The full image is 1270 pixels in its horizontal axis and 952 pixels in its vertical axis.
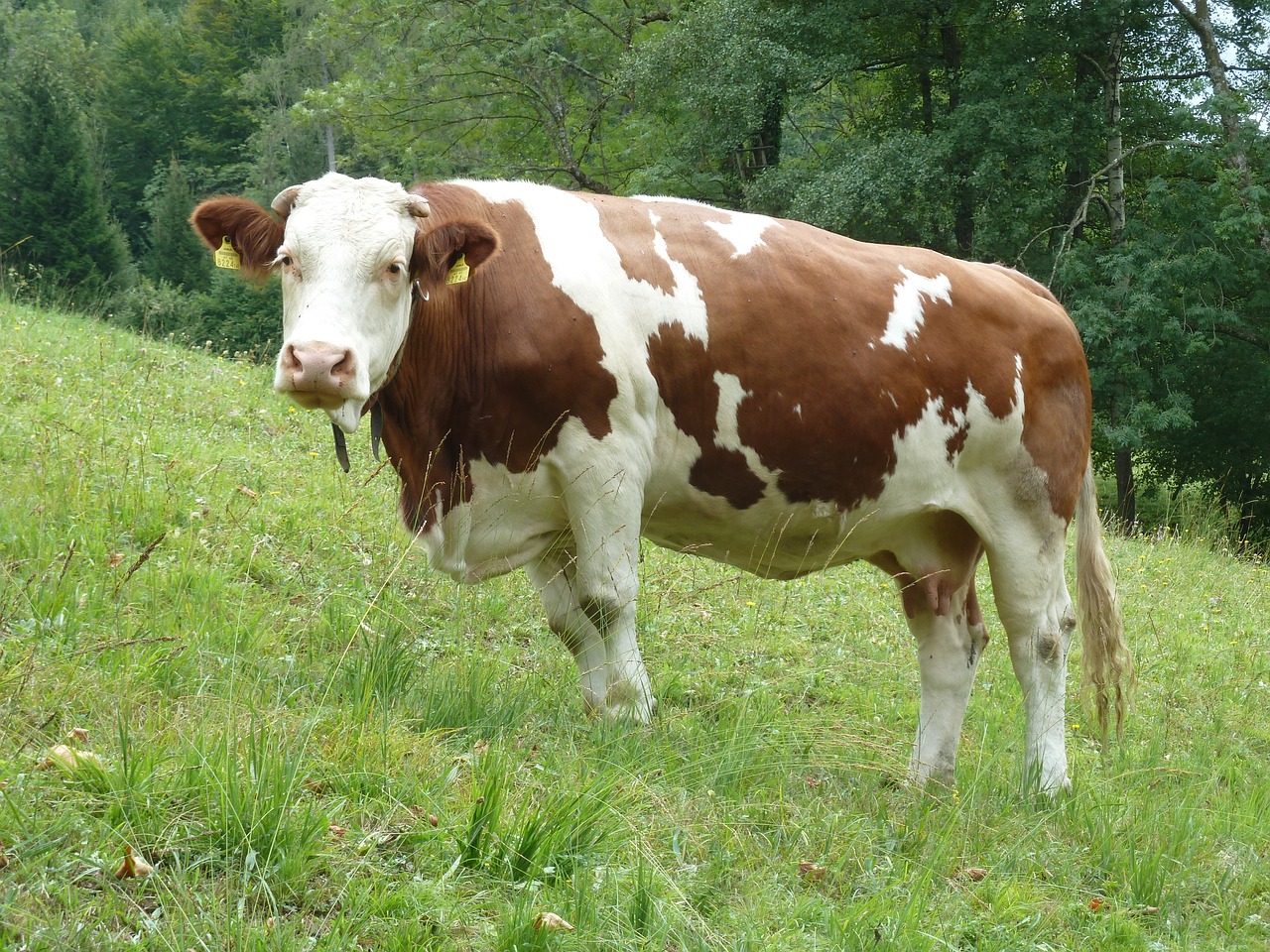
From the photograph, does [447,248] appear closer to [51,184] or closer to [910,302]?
[910,302]

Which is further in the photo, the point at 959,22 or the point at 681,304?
the point at 959,22

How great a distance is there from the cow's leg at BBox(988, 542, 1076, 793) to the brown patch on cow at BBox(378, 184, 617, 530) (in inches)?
86.5

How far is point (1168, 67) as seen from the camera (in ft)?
68.9

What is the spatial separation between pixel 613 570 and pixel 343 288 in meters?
1.37

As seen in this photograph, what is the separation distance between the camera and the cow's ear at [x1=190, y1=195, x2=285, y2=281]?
4141 millimetres

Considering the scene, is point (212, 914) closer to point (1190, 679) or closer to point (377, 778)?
point (377, 778)

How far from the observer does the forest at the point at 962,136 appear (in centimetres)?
1877

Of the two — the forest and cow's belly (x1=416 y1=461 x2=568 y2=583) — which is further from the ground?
the forest

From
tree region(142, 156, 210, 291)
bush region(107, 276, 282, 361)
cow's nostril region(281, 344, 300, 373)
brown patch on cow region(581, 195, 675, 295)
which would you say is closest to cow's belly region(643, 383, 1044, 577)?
brown patch on cow region(581, 195, 675, 295)

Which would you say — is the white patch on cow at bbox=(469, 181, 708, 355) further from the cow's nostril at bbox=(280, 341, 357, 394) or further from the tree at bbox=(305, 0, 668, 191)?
the tree at bbox=(305, 0, 668, 191)

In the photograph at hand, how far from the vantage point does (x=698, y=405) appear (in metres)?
4.45

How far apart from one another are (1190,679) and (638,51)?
54.6 ft

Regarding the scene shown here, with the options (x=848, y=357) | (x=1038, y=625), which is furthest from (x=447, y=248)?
(x=1038, y=625)

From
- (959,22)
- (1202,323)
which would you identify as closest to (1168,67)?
(959,22)
